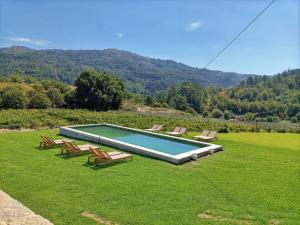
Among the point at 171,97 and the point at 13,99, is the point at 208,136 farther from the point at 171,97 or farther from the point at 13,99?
the point at 171,97

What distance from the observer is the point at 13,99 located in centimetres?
3228

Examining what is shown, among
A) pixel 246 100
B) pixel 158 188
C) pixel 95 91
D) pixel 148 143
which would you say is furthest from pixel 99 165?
pixel 246 100

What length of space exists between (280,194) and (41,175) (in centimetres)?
704

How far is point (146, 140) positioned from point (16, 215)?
11.3 meters

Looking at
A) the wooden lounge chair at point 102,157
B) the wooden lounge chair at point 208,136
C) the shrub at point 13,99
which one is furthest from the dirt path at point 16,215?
the shrub at point 13,99

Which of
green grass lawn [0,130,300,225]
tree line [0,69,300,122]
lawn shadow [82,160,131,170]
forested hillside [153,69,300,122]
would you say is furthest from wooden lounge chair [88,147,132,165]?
forested hillside [153,69,300,122]

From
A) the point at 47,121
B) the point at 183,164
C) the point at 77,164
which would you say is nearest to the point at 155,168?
the point at 183,164

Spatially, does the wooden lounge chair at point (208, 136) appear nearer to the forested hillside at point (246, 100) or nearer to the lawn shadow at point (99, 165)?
the lawn shadow at point (99, 165)

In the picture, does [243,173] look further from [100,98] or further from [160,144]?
[100,98]

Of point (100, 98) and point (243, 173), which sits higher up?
point (100, 98)

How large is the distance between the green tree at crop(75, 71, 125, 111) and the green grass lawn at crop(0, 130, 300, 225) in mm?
25250

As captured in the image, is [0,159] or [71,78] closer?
[0,159]

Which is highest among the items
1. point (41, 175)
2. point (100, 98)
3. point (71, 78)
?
point (71, 78)

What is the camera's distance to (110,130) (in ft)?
66.8
